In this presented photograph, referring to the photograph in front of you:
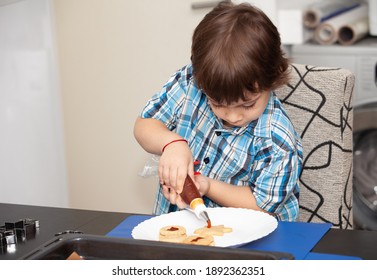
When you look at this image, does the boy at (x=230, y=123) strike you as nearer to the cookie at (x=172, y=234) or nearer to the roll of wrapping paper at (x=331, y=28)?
the cookie at (x=172, y=234)

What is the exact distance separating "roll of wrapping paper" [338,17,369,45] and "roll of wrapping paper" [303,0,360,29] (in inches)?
3.1

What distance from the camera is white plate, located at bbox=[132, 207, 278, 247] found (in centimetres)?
109

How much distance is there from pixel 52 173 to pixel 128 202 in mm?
311

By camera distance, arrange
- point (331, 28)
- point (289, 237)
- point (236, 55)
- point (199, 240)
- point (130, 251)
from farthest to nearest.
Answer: point (331, 28) → point (236, 55) → point (289, 237) → point (199, 240) → point (130, 251)

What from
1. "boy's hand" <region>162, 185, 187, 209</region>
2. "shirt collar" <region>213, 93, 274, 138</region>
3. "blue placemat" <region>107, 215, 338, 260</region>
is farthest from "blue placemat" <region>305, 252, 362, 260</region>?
"shirt collar" <region>213, 93, 274, 138</region>

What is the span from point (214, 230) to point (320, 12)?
4.91 feet

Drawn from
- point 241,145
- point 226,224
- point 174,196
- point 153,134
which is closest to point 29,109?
point 153,134

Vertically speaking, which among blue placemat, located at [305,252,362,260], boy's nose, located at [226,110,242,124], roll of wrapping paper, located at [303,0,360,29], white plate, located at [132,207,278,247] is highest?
roll of wrapping paper, located at [303,0,360,29]

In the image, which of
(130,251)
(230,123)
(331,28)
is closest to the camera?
(130,251)

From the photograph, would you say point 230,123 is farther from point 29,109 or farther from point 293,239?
point 29,109

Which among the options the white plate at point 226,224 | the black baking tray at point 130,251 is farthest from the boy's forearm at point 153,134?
the black baking tray at point 130,251

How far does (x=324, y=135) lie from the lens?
1.44 meters

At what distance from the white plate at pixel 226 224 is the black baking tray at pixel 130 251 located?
18 cm

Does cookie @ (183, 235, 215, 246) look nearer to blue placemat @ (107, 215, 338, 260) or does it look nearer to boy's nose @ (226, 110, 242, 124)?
blue placemat @ (107, 215, 338, 260)
